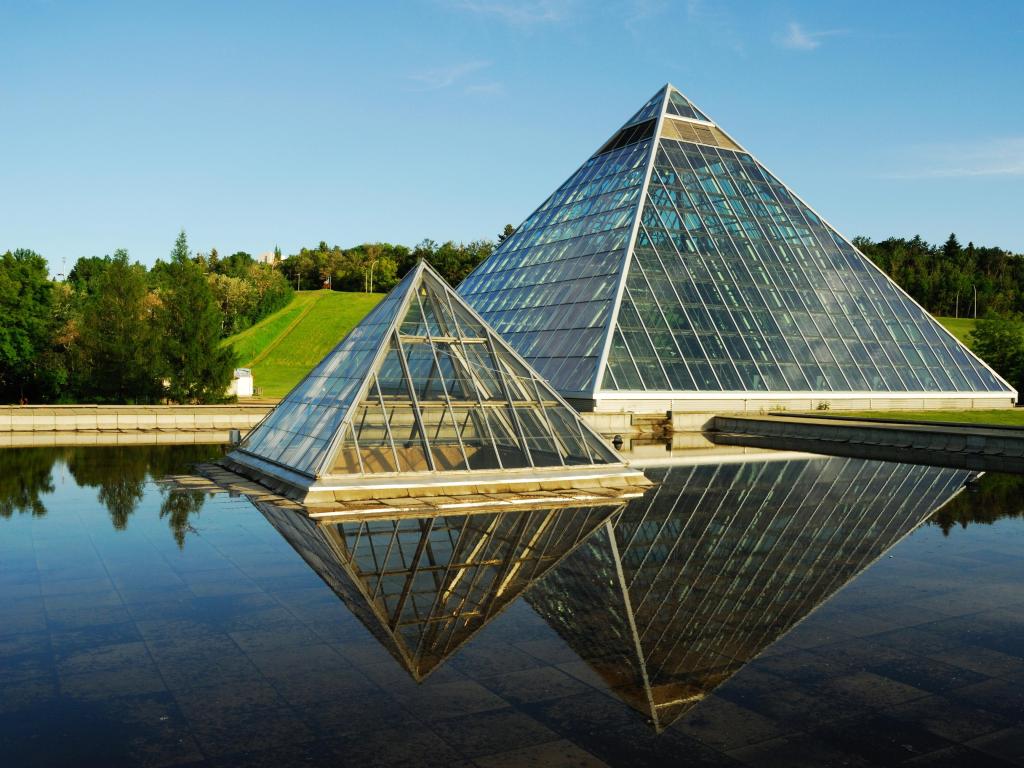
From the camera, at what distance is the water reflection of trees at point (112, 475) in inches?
819

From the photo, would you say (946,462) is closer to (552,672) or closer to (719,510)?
(719,510)

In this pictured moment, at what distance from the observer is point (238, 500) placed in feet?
72.5

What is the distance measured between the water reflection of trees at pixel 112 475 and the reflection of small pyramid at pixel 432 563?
293 centimetres

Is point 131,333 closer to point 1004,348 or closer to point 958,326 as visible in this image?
→ point 1004,348

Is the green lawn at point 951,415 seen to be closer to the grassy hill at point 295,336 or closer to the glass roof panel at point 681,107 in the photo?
the glass roof panel at point 681,107

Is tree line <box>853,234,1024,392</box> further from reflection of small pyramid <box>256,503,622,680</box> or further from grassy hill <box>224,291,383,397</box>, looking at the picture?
reflection of small pyramid <box>256,503,622,680</box>

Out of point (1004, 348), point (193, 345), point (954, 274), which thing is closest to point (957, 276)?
point (954, 274)

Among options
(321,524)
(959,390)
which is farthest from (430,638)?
(959,390)

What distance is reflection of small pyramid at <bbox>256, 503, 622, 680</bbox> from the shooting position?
37.9ft

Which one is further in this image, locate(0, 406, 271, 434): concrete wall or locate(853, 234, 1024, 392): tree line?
locate(853, 234, 1024, 392): tree line

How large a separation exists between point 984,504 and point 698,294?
28804 mm

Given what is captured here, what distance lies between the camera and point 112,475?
2748cm

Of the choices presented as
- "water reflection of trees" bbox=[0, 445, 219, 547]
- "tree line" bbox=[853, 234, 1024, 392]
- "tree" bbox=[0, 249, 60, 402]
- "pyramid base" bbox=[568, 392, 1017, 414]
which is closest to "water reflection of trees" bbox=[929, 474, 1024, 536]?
"water reflection of trees" bbox=[0, 445, 219, 547]

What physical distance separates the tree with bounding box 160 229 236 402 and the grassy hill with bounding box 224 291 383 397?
19212 mm
